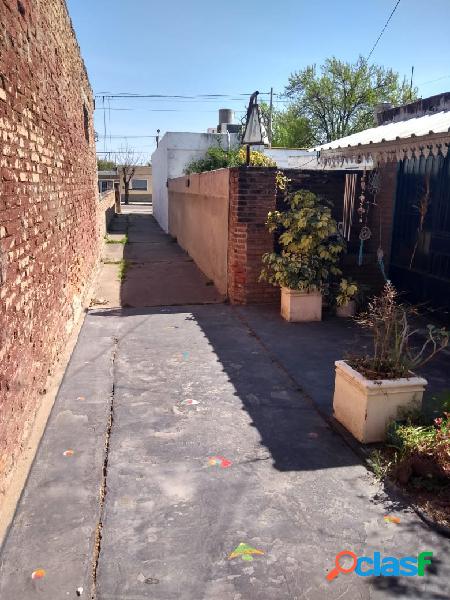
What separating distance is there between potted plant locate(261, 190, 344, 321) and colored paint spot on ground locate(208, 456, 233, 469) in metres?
3.83

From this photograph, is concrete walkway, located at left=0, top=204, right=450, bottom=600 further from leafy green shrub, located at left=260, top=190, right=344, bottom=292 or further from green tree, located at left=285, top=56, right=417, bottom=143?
green tree, located at left=285, top=56, right=417, bottom=143

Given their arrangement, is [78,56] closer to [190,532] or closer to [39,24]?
[39,24]

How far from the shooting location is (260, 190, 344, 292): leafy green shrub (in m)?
6.92

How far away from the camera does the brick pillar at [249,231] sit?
7484mm

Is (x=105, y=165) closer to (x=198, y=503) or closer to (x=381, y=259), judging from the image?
(x=381, y=259)

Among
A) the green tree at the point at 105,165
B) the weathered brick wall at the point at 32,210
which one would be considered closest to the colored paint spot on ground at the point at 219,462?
the weathered brick wall at the point at 32,210

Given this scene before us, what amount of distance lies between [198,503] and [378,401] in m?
1.62

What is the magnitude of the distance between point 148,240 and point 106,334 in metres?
12.0

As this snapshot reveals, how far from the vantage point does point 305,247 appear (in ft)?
23.0

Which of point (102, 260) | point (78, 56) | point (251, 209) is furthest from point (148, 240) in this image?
point (251, 209)

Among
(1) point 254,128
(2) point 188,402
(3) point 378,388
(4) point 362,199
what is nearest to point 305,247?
(4) point 362,199

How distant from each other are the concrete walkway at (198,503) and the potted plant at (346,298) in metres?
2.59

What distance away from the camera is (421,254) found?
7.30 meters

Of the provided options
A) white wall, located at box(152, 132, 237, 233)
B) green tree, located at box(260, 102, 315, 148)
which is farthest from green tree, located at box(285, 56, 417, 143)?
white wall, located at box(152, 132, 237, 233)
